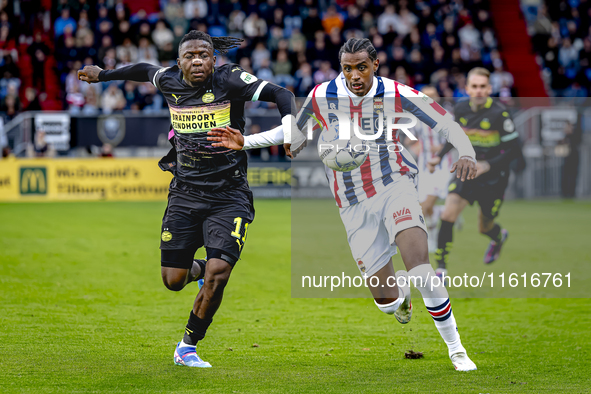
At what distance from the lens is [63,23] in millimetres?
21906

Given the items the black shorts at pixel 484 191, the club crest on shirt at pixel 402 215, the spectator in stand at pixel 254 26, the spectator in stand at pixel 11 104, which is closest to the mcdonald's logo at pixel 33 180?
the spectator in stand at pixel 11 104

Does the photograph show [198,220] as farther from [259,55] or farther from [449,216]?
[259,55]

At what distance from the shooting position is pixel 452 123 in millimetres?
5402

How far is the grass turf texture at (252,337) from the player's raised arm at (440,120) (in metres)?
1.47

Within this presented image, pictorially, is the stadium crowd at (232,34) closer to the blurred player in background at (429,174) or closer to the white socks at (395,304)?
the blurred player in background at (429,174)

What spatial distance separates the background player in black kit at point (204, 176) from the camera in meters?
5.28

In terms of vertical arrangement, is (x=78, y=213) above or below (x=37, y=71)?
below

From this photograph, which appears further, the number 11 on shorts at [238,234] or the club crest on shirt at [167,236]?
the club crest on shirt at [167,236]

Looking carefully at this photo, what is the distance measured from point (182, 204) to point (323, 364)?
1.55m

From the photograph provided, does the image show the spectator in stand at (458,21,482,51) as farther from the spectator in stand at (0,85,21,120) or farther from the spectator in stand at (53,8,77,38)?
the spectator in stand at (0,85,21,120)

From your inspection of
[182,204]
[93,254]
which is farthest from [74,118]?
[182,204]

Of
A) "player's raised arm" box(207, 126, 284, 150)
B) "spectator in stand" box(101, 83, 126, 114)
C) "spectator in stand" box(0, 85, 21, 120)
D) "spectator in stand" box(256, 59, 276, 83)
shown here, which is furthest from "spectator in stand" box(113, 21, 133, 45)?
"player's raised arm" box(207, 126, 284, 150)

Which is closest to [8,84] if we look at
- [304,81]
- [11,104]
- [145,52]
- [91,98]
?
[11,104]

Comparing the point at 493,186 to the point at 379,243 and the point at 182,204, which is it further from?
the point at 182,204
